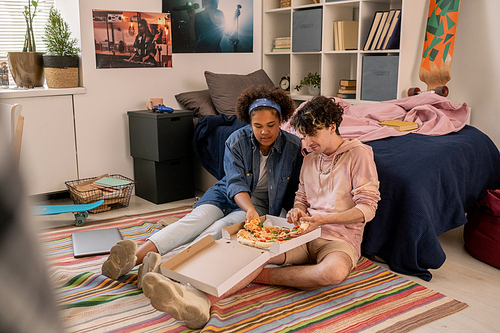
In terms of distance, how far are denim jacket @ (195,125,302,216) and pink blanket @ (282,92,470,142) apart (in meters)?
0.31

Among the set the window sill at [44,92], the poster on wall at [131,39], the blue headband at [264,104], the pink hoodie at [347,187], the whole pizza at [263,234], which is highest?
the poster on wall at [131,39]

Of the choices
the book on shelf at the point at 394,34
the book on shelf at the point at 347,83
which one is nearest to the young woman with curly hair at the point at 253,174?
the book on shelf at the point at 394,34

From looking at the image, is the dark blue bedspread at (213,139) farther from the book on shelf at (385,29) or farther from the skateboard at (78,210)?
the book on shelf at (385,29)

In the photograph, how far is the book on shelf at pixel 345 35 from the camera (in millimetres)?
3625

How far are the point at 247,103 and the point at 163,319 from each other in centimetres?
104

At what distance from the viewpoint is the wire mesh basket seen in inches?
113

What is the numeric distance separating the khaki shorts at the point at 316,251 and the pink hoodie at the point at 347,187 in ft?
0.11

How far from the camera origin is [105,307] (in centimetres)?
163

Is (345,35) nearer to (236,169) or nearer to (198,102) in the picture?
(198,102)

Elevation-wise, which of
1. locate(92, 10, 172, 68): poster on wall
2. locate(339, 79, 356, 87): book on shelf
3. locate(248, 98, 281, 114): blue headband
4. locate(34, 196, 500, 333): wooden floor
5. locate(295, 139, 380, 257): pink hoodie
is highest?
locate(92, 10, 172, 68): poster on wall

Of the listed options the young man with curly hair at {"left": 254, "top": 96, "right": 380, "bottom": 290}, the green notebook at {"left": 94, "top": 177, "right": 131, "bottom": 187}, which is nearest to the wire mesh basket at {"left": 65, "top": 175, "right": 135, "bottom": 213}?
the green notebook at {"left": 94, "top": 177, "right": 131, "bottom": 187}

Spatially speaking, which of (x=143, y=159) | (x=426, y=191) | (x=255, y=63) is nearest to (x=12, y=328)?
(x=426, y=191)

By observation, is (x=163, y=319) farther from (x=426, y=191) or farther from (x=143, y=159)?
(x=143, y=159)

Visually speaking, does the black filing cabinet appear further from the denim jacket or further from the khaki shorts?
the khaki shorts
